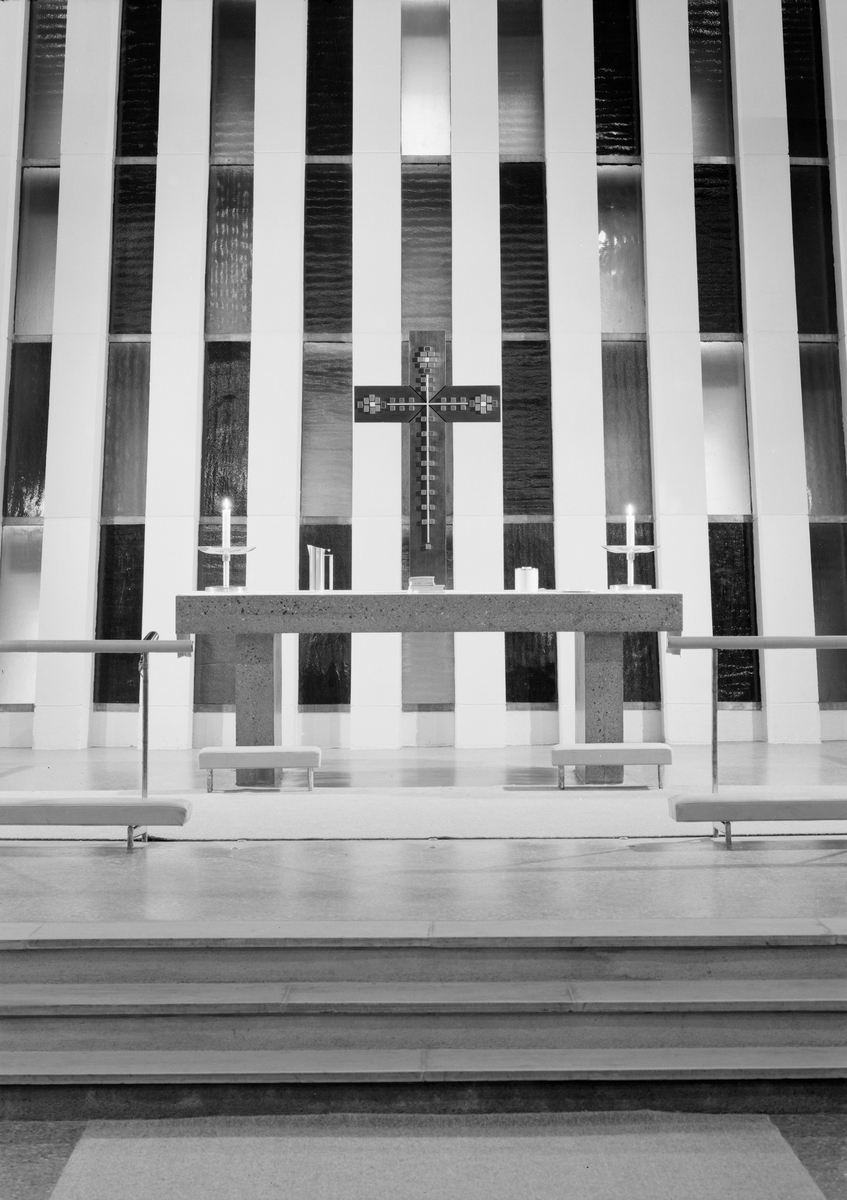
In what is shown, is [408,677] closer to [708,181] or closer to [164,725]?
[164,725]

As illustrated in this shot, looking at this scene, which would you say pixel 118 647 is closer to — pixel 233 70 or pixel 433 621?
pixel 433 621

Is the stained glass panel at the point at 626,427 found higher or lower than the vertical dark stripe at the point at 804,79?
lower

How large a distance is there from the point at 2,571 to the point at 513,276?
4289 millimetres

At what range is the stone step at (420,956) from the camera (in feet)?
7.84

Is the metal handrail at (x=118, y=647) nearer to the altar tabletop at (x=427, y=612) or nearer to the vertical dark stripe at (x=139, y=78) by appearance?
the altar tabletop at (x=427, y=612)

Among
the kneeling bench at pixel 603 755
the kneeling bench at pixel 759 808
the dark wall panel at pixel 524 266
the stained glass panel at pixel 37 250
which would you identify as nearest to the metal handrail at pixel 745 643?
the kneeling bench at pixel 759 808

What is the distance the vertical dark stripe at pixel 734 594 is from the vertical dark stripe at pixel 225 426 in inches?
135

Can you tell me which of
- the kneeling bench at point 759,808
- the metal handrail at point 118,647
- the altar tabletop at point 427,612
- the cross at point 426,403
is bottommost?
the kneeling bench at point 759,808

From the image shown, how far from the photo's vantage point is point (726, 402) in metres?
7.46

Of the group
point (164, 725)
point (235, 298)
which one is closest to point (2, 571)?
point (164, 725)

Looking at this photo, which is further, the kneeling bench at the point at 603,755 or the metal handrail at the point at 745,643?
the kneeling bench at the point at 603,755

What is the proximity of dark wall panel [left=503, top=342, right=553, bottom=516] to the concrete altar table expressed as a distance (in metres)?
2.62

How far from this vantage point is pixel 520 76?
764 cm

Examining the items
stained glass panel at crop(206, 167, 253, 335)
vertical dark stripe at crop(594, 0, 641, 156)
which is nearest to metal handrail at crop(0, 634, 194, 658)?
stained glass panel at crop(206, 167, 253, 335)
